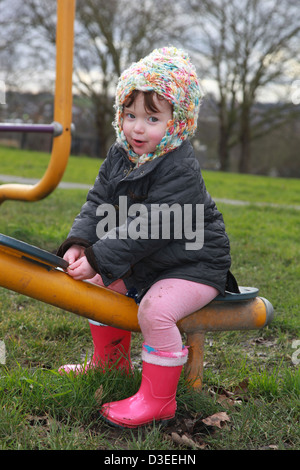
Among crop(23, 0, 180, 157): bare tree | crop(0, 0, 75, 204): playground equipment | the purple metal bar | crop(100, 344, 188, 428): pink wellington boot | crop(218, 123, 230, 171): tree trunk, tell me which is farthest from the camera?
crop(218, 123, 230, 171): tree trunk

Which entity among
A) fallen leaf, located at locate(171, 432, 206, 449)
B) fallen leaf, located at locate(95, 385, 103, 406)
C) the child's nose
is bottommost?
fallen leaf, located at locate(171, 432, 206, 449)

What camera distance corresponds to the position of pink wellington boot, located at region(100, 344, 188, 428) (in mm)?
1627

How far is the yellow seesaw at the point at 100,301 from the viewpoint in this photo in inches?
64.2

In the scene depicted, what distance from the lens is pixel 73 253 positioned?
1.89 m

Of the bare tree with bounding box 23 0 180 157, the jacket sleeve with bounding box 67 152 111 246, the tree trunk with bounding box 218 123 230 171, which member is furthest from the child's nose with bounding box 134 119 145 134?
the tree trunk with bounding box 218 123 230 171

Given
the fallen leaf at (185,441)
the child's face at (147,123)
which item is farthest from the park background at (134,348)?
the child's face at (147,123)

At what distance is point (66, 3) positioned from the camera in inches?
78.6

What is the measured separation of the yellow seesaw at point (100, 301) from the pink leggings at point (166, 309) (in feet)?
0.32

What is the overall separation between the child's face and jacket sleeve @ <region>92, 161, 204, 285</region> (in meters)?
0.12

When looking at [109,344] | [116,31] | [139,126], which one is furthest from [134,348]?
[116,31]

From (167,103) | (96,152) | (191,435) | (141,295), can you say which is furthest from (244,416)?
(96,152)

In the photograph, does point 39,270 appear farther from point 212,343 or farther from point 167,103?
point 212,343

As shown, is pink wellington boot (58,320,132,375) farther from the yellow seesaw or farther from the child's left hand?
the child's left hand

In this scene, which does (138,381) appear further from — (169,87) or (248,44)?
(248,44)
